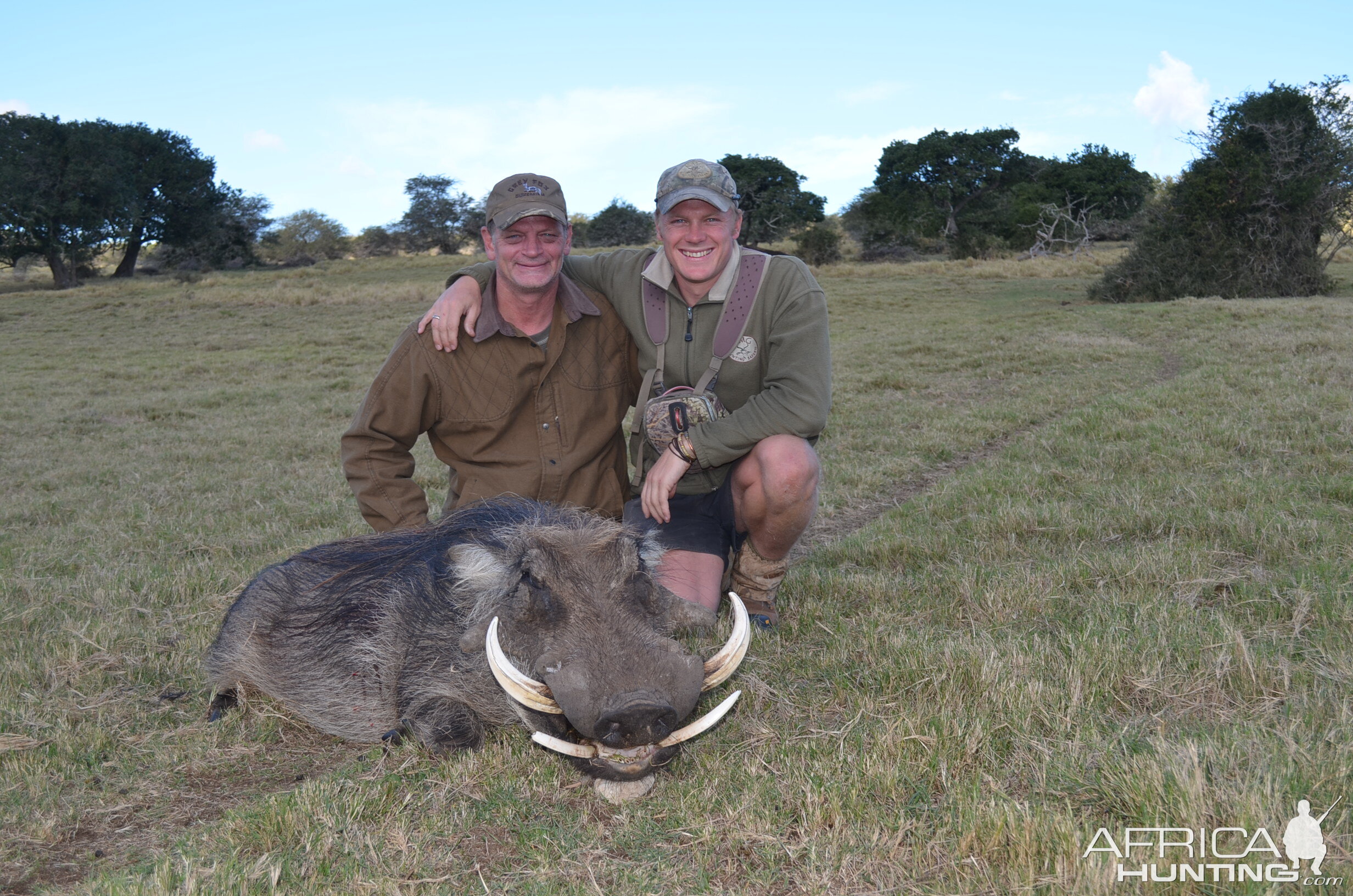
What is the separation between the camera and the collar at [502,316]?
4.06 m

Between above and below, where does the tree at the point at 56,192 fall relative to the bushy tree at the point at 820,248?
above

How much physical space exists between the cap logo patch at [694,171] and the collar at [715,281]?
351 millimetres

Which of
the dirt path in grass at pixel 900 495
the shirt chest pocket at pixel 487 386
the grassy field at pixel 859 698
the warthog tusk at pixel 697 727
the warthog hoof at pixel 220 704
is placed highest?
the shirt chest pocket at pixel 487 386

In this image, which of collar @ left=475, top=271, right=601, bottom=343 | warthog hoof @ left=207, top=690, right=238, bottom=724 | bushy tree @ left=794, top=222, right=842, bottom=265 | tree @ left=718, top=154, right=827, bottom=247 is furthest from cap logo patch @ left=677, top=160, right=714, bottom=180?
tree @ left=718, top=154, right=827, bottom=247

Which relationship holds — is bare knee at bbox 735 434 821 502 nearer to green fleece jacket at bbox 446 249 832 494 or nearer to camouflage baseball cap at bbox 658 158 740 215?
green fleece jacket at bbox 446 249 832 494

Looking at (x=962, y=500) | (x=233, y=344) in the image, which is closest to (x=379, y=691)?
(x=962, y=500)

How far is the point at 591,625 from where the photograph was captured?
261cm

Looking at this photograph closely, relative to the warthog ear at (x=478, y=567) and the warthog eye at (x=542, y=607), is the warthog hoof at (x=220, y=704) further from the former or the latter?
the warthog eye at (x=542, y=607)

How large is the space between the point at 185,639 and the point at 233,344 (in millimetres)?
16635

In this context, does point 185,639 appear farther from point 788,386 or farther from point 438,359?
point 788,386

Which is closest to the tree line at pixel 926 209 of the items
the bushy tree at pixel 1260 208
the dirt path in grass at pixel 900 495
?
the bushy tree at pixel 1260 208

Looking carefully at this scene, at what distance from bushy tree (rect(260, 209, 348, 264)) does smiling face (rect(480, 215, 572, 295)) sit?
45.8m

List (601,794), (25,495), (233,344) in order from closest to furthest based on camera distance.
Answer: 1. (601,794)
2. (25,495)
3. (233,344)

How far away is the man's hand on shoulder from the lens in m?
3.97
